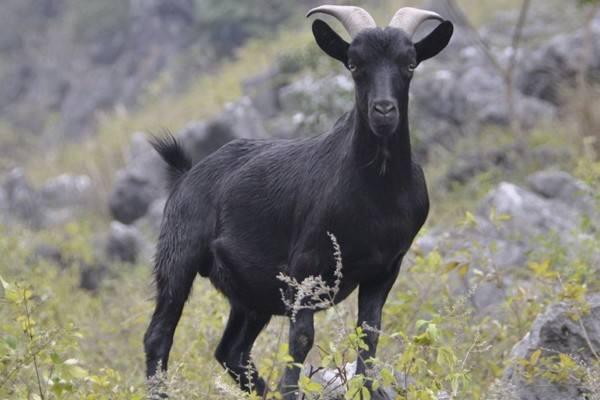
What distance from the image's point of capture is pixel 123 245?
53.0 feet

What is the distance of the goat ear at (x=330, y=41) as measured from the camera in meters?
5.95

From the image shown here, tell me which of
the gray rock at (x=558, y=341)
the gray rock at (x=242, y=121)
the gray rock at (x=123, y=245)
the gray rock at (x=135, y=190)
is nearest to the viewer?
the gray rock at (x=558, y=341)

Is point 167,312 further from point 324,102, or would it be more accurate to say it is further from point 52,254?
point 52,254

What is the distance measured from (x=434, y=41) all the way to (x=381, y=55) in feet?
1.81

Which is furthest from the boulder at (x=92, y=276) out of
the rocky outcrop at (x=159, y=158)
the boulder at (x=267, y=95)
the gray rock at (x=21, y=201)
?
the boulder at (x=267, y=95)

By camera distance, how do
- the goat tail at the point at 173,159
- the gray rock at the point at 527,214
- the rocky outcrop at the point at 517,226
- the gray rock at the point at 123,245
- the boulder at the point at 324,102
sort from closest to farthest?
the goat tail at the point at 173,159, the rocky outcrop at the point at 517,226, the gray rock at the point at 527,214, the boulder at the point at 324,102, the gray rock at the point at 123,245

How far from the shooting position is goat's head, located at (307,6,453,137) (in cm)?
536

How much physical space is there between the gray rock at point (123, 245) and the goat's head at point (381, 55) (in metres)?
10.4

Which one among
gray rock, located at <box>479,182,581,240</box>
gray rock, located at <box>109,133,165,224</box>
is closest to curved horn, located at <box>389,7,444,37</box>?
gray rock, located at <box>479,182,581,240</box>

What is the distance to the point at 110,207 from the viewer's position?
19.7 metres

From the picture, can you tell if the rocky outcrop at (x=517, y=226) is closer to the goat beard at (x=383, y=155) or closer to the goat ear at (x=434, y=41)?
the goat ear at (x=434, y=41)

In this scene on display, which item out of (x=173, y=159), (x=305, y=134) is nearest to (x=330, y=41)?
(x=173, y=159)

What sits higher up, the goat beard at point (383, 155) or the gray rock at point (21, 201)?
the goat beard at point (383, 155)

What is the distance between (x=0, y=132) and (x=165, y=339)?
29.1 metres
